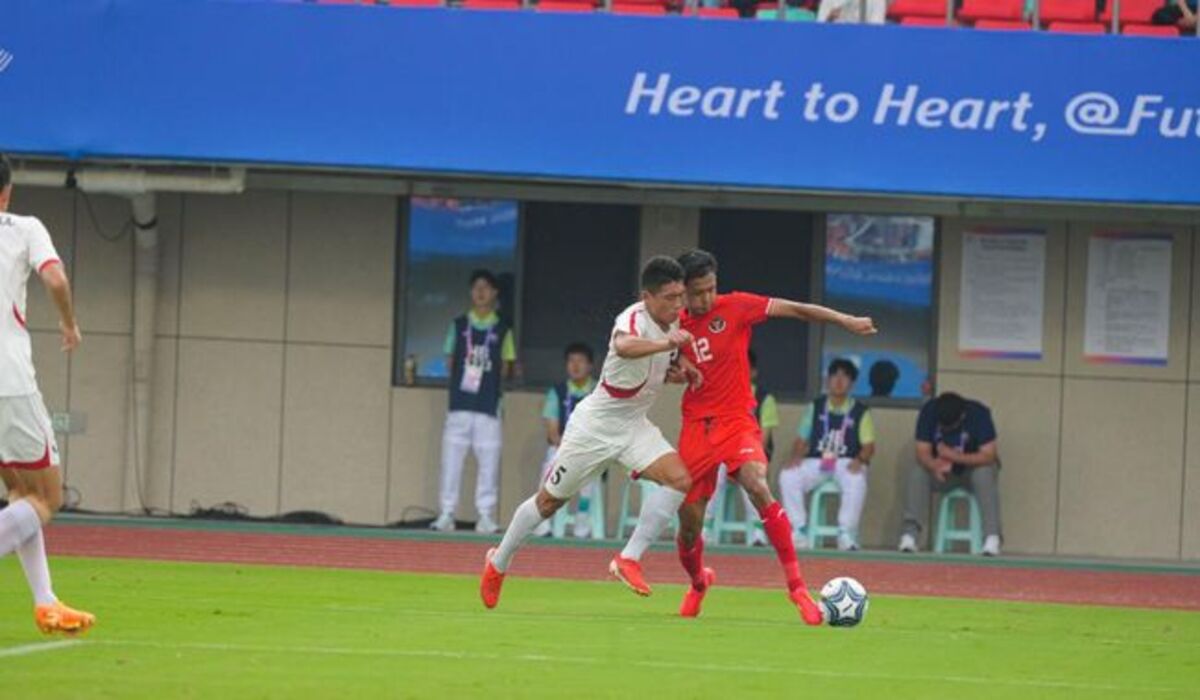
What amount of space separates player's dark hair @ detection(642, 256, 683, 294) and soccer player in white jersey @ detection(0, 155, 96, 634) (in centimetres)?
357

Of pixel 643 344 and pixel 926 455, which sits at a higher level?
pixel 643 344

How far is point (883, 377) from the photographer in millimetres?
22984

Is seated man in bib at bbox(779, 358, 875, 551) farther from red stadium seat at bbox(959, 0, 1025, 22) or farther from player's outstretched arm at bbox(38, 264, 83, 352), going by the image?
player's outstretched arm at bbox(38, 264, 83, 352)

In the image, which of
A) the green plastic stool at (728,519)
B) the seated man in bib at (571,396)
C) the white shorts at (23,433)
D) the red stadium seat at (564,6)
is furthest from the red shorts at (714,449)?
the green plastic stool at (728,519)

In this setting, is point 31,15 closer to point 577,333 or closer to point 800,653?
point 577,333

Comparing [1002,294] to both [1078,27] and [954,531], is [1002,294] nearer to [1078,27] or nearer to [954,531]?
[954,531]

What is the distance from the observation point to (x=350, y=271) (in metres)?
23.2

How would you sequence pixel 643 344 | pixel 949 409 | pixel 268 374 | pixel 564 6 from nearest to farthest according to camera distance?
pixel 643 344
pixel 564 6
pixel 949 409
pixel 268 374

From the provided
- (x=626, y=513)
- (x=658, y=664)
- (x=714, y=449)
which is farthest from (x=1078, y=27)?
(x=658, y=664)

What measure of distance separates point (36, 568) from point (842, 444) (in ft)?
38.6

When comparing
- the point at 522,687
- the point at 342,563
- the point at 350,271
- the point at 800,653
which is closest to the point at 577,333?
the point at 350,271

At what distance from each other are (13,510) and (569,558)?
31.7ft

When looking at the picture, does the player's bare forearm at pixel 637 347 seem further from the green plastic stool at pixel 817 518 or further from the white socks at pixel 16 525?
the green plastic stool at pixel 817 518

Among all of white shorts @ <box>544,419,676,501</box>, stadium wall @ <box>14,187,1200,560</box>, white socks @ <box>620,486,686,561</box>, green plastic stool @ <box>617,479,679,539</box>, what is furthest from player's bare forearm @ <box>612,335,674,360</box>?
stadium wall @ <box>14,187,1200,560</box>
